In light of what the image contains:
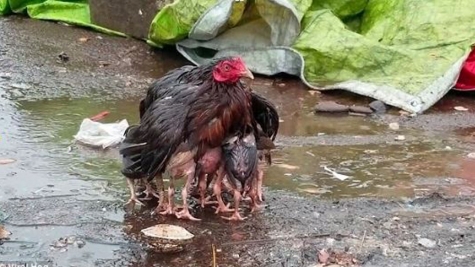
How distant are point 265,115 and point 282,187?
53 cm

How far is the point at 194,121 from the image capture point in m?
4.45

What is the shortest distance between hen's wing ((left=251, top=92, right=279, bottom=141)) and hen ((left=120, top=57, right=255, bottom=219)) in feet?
0.66

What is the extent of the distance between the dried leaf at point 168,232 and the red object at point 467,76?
11.6 feet

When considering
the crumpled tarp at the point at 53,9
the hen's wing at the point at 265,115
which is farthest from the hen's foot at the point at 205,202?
the crumpled tarp at the point at 53,9

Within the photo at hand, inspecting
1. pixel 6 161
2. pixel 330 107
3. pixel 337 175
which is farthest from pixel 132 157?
pixel 330 107

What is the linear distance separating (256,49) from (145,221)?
10.6 ft

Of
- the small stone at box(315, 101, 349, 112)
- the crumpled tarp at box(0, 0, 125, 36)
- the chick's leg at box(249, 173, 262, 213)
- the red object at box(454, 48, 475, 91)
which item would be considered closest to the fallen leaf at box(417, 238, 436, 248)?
the chick's leg at box(249, 173, 262, 213)

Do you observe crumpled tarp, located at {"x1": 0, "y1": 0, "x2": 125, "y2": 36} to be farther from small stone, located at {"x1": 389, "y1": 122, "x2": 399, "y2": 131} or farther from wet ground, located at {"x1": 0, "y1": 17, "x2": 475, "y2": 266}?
small stone, located at {"x1": 389, "y1": 122, "x2": 399, "y2": 131}

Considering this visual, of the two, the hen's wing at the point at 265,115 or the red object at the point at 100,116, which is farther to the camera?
the red object at the point at 100,116

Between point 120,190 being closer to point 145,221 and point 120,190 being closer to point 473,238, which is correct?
point 145,221

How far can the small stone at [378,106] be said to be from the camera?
673cm

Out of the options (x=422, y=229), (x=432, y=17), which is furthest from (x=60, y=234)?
(x=432, y=17)

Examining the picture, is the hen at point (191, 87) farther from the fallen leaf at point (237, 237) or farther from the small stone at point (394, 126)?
the small stone at point (394, 126)

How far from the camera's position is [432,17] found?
7.41 metres
